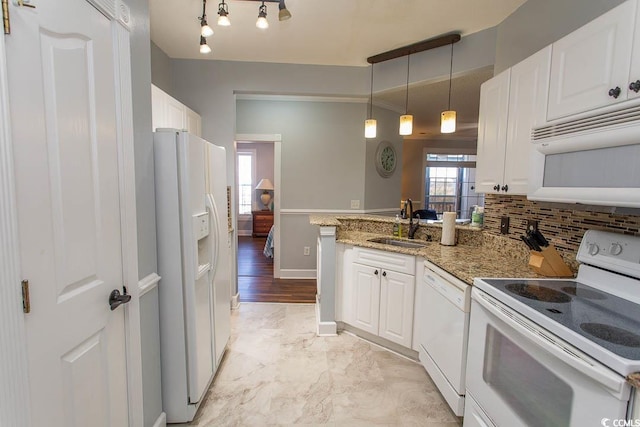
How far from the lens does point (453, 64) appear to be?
2854mm

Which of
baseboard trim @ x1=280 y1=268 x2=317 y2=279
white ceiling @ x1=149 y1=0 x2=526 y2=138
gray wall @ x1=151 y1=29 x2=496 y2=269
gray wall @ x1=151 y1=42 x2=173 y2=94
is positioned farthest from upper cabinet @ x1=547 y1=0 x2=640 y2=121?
baseboard trim @ x1=280 y1=268 x2=317 y2=279

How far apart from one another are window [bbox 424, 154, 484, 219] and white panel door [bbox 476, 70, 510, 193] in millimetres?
5512

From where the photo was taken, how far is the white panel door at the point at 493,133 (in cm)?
199

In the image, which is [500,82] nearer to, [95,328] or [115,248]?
[115,248]

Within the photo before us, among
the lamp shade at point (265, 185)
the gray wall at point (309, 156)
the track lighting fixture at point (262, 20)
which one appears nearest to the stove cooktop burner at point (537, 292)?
the track lighting fixture at point (262, 20)

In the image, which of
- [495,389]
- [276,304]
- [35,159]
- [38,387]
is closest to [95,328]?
[38,387]

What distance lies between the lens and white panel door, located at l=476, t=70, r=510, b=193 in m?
1.99

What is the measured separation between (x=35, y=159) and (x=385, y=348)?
2.65 m

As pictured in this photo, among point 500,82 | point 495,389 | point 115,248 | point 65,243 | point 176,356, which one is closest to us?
point 65,243

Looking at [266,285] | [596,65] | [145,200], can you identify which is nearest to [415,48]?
[596,65]

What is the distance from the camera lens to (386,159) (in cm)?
483

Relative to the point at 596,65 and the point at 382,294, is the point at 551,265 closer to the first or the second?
the point at 596,65

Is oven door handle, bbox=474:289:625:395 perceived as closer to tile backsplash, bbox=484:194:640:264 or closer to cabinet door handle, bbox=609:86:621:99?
tile backsplash, bbox=484:194:640:264

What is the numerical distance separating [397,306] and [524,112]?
164 centimetres
